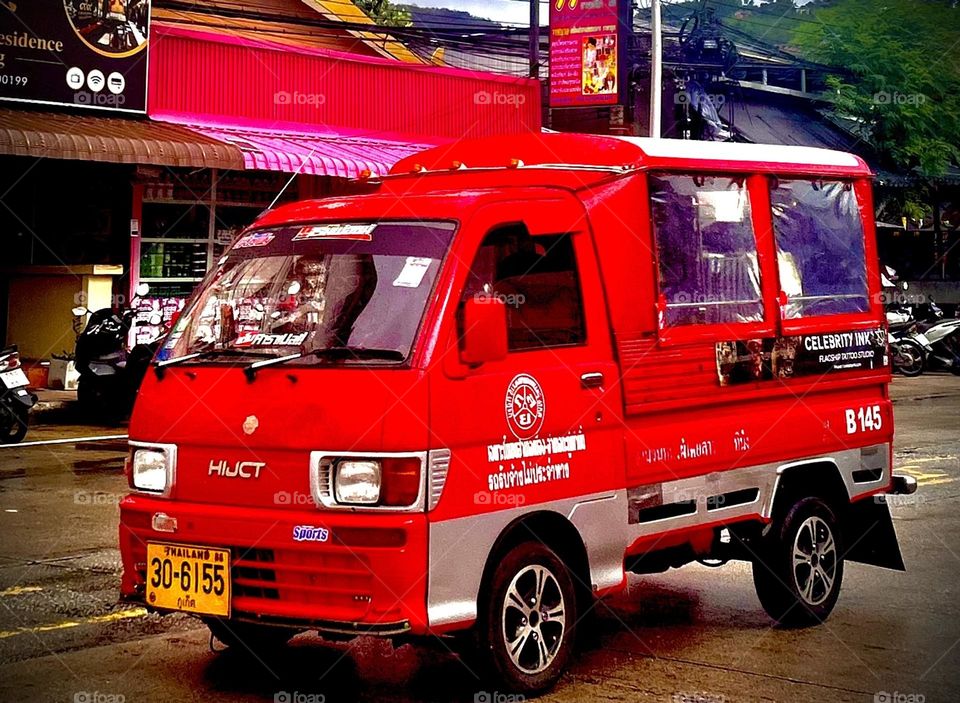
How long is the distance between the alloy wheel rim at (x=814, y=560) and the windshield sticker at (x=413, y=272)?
2860mm

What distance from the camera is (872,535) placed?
27.0 feet

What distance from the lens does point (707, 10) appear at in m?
32.5

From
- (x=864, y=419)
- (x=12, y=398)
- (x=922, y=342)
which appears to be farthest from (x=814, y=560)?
(x=922, y=342)

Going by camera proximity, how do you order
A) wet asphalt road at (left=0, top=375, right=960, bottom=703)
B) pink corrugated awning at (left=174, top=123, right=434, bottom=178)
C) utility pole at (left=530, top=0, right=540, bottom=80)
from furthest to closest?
utility pole at (left=530, top=0, right=540, bottom=80)
pink corrugated awning at (left=174, top=123, right=434, bottom=178)
wet asphalt road at (left=0, top=375, right=960, bottom=703)

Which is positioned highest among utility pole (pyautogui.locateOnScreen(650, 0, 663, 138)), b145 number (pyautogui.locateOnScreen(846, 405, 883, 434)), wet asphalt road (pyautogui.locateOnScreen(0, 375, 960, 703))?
utility pole (pyautogui.locateOnScreen(650, 0, 663, 138))

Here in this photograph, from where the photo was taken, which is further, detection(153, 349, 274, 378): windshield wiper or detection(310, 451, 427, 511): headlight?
detection(153, 349, 274, 378): windshield wiper

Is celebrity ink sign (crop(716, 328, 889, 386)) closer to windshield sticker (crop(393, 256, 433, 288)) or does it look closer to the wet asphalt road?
the wet asphalt road

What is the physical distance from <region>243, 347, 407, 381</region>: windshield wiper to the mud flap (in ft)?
12.1

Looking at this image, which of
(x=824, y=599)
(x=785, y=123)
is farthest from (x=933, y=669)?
(x=785, y=123)

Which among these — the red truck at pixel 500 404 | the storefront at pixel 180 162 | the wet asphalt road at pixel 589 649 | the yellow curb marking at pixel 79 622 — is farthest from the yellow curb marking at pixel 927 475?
the storefront at pixel 180 162

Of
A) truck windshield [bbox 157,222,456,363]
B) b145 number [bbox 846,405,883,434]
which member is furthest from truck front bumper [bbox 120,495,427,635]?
b145 number [bbox 846,405,883,434]

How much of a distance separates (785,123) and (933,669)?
1174 inches

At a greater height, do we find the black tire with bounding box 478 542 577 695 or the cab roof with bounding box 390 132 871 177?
the cab roof with bounding box 390 132 871 177

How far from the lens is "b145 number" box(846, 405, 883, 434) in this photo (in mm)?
7941
